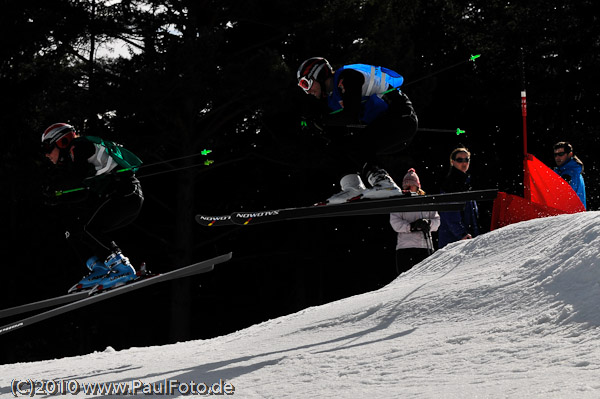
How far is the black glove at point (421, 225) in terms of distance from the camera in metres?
7.73

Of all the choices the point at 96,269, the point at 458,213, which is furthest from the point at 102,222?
the point at 458,213

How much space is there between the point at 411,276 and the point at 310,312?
110 cm

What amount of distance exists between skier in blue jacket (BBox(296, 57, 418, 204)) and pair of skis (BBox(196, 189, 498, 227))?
0.33 feet

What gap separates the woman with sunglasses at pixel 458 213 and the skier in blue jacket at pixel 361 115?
1189mm

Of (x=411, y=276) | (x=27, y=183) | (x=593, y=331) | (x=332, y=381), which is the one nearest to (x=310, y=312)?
(x=411, y=276)

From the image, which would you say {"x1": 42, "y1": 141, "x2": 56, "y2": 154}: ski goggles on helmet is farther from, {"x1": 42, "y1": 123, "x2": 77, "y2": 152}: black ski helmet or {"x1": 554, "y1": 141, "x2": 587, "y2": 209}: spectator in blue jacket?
{"x1": 554, "y1": 141, "x2": 587, "y2": 209}: spectator in blue jacket

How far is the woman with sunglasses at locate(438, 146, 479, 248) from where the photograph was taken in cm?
786

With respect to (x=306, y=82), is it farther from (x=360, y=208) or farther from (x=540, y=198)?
(x=540, y=198)

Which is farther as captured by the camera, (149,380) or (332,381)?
(149,380)

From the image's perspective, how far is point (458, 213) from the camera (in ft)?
27.3

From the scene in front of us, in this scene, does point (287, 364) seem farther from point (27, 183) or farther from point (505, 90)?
point (505, 90)

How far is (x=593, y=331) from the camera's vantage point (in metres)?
4.41

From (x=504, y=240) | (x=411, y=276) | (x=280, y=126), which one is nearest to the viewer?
(x=504, y=240)

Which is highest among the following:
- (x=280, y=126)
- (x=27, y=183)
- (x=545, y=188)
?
(x=280, y=126)
